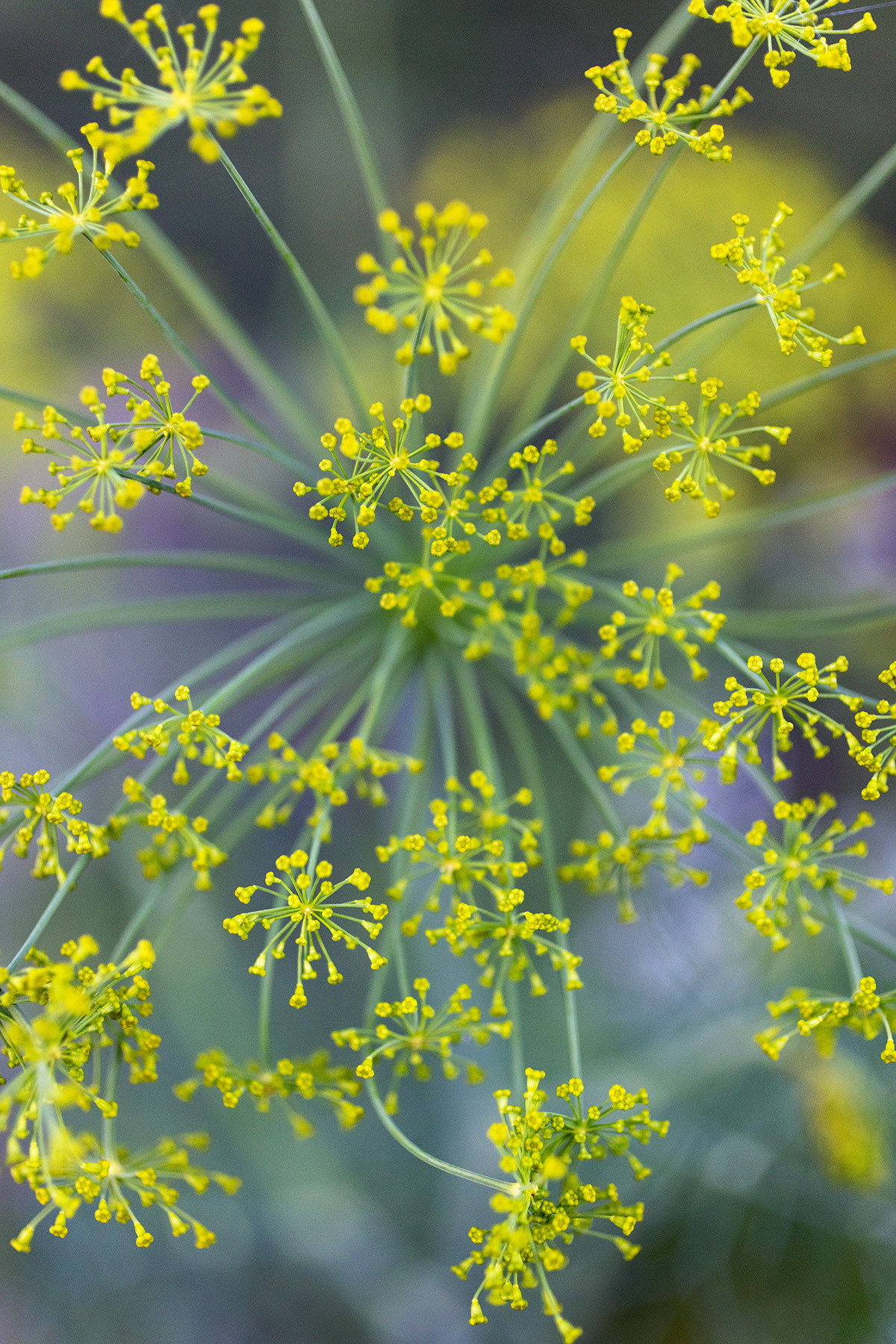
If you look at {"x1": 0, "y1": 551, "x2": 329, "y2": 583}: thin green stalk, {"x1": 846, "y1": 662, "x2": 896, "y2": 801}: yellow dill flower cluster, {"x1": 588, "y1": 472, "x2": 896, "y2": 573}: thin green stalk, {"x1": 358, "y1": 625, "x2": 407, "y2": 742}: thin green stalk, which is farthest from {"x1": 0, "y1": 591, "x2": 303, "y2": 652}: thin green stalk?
{"x1": 846, "y1": 662, "x2": 896, "y2": 801}: yellow dill flower cluster

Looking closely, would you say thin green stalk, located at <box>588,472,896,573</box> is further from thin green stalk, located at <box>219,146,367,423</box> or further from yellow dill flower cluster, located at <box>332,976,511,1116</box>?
yellow dill flower cluster, located at <box>332,976,511,1116</box>

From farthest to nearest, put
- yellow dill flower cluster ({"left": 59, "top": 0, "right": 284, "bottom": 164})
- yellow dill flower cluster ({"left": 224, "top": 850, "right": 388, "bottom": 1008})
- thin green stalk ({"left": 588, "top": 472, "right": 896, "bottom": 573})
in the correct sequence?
thin green stalk ({"left": 588, "top": 472, "right": 896, "bottom": 573})
yellow dill flower cluster ({"left": 224, "top": 850, "right": 388, "bottom": 1008})
yellow dill flower cluster ({"left": 59, "top": 0, "right": 284, "bottom": 164})

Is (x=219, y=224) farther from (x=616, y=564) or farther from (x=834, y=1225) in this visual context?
(x=834, y=1225)

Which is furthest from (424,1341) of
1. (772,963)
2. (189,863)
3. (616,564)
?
(616,564)

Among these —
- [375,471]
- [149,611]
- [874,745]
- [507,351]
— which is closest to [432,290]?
[375,471]

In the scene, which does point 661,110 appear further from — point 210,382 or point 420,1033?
point 420,1033
